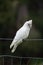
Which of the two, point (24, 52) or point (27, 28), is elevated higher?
point (27, 28)

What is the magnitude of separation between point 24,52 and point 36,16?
78 centimetres

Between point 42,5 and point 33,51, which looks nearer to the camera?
point 33,51

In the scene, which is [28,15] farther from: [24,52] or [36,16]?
[24,52]

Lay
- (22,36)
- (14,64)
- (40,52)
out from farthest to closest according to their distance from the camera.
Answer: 1. (40,52)
2. (22,36)
3. (14,64)

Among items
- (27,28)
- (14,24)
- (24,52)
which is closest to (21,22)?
(14,24)

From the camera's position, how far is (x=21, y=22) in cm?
757

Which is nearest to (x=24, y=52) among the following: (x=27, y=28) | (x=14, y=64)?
(x=27, y=28)

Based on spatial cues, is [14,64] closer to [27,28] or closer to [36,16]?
[27,28]

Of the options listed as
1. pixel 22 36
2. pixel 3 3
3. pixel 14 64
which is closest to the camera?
pixel 14 64

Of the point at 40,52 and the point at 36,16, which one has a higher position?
the point at 36,16

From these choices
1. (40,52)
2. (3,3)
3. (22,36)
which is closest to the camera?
Result: (22,36)

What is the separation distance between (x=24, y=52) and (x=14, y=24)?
2.42 feet

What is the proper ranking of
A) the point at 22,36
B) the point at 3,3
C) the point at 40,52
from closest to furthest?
the point at 22,36, the point at 40,52, the point at 3,3

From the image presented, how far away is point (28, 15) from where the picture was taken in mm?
7582
